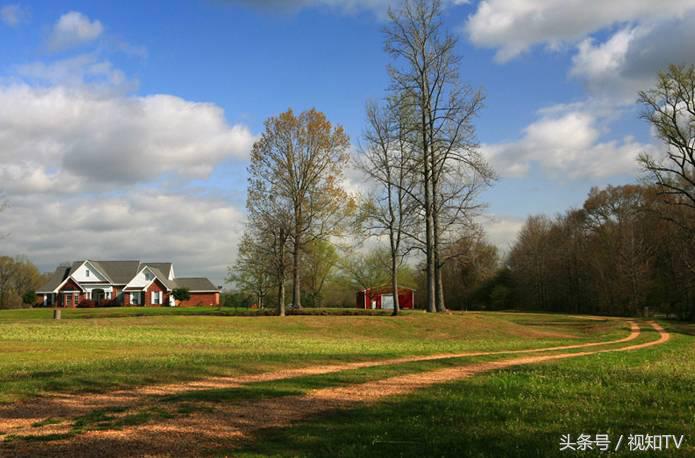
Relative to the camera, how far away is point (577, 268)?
245 ft

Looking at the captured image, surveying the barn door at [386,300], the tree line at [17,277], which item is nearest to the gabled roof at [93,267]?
the tree line at [17,277]

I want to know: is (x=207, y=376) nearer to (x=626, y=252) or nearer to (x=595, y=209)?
(x=626, y=252)

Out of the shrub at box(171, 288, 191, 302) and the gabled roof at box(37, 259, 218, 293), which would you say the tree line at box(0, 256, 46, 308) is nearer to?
the gabled roof at box(37, 259, 218, 293)

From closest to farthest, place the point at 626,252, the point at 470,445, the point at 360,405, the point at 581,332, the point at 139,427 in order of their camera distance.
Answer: the point at 470,445 → the point at 139,427 → the point at 360,405 → the point at 581,332 → the point at 626,252

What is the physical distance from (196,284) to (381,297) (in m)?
28.7

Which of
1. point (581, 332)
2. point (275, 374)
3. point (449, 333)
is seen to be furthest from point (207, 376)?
point (581, 332)

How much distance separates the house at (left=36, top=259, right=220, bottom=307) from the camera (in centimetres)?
7206

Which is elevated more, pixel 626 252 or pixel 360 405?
pixel 626 252

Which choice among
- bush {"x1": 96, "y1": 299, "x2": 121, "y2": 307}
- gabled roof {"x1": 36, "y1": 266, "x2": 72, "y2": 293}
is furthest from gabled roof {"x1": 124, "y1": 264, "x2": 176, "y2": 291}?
gabled roof {"x1": 36, "y1": 266, "x2": 72, "y2": 293}

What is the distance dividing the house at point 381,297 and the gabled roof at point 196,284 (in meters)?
23.2

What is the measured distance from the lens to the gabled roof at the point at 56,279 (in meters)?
73.0

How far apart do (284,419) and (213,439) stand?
1.49 m

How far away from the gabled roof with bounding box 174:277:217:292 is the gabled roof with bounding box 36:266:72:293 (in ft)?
49.2

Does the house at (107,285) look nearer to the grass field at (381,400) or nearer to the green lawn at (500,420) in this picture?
the grass field at (381,400)
